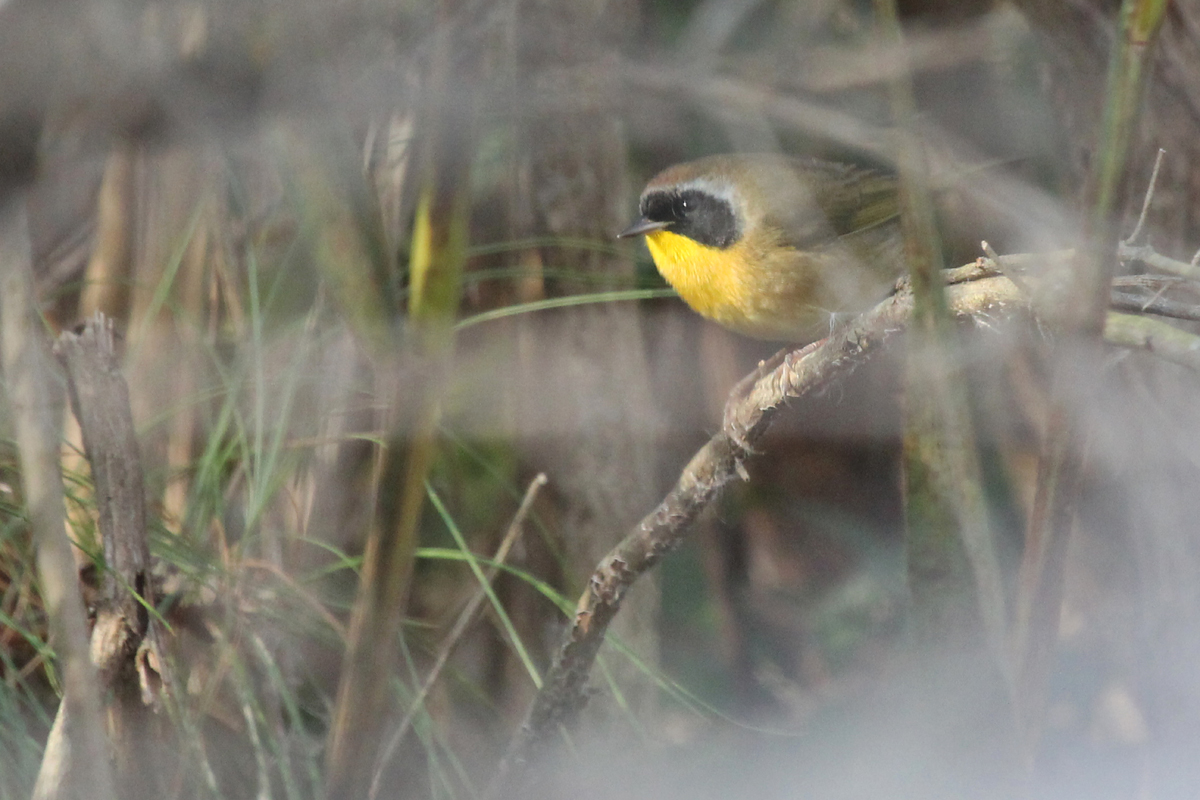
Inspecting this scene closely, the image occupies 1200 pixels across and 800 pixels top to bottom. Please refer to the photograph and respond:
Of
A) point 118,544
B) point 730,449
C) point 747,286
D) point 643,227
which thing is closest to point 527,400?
point 643,227

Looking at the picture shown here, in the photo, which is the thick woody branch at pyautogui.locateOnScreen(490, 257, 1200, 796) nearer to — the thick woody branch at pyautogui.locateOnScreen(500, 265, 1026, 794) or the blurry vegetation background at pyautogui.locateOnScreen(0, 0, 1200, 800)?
the thick woody branch at pyautogui.locateOnScreen(500, 265, 1026, 794)

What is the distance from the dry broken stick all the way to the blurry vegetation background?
0.14ft

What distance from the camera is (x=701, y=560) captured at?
2.71 meters

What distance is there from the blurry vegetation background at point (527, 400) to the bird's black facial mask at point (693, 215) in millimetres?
169

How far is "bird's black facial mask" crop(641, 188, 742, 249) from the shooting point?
191cm

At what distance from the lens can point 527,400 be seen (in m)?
2.38

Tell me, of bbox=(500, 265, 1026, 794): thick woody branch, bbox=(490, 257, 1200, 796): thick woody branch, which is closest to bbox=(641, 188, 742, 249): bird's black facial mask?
bbox=(490, 257, 1200, 796): thick woody branch

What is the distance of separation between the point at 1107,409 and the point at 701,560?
5.07ft

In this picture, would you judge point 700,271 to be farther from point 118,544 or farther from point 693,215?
point 118,544

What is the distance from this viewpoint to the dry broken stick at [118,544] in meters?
1.30

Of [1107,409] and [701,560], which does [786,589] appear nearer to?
[701,560]

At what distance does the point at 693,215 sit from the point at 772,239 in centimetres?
16

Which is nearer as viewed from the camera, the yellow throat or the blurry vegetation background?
the blurry vegetation background

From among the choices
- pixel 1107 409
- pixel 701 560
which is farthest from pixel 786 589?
pixel 1107 409
